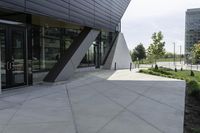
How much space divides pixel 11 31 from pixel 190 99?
8.72 metres

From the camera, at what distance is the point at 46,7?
13250mm

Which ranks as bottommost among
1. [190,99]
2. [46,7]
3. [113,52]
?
[190,99]

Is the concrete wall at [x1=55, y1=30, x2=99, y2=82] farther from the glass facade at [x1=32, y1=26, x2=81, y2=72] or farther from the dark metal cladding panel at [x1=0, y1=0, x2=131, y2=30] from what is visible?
the glass facade at [x1=32, y1=26, x2=81, y2=72]

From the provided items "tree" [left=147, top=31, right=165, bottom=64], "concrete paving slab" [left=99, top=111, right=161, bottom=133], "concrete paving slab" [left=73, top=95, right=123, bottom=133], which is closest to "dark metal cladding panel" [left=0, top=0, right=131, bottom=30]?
"concrete paving slab" [left=73, top=95, right=123, bottom=133]

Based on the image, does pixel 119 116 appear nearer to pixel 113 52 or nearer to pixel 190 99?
pixel 190 99

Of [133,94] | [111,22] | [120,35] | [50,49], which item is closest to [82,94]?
[133,94]

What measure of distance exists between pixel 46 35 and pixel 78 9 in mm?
3298

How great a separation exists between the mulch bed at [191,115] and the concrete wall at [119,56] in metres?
16.8

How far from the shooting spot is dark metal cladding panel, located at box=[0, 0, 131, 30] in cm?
1175

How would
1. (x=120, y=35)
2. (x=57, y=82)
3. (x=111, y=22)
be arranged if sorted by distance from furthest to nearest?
(x=120, y=35) → (x=111, y=22) → (x=57, y=82)

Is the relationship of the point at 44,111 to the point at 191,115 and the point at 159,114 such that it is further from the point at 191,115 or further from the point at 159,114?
the point at 191,115

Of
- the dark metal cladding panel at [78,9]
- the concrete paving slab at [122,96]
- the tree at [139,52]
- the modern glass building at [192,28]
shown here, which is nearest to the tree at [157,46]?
the dark metal cladding panel at [78,9]

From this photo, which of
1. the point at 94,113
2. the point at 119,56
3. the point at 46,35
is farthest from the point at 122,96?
the point at 119,56

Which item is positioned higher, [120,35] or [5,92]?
[120,35]
